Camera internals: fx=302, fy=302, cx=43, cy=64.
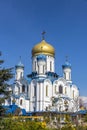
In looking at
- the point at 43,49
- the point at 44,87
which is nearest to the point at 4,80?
the point at 44,87

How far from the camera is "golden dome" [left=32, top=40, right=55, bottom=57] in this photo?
55.8 meters

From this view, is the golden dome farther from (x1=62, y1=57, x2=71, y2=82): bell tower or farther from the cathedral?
(x1=62, y1=57, x2=71, y2=82): bell tower

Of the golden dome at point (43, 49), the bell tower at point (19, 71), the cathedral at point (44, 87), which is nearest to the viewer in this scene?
the cathedral at point (44, 87)

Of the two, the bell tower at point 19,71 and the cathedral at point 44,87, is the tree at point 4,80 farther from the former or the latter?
the bell tower at point 19,71

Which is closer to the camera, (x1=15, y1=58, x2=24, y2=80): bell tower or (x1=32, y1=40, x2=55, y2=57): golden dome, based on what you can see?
(x1=32, y1=40, x2=55, y2=57): golden dome

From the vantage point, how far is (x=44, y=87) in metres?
51.9

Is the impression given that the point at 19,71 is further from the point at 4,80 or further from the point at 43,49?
the point at 4,80

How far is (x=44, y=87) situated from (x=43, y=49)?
7.77 meters

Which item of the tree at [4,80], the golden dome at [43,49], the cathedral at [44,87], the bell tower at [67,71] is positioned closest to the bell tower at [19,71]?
the cathedral at [44,87]

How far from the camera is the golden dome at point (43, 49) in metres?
55.8

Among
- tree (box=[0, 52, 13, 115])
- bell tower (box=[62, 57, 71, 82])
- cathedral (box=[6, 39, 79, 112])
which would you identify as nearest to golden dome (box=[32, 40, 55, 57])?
cathedral (box=[6, 39, 79, 112])

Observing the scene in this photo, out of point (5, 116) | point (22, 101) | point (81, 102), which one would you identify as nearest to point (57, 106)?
point (22, 101)

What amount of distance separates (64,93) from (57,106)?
4701mm

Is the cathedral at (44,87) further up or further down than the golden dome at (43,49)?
further down
